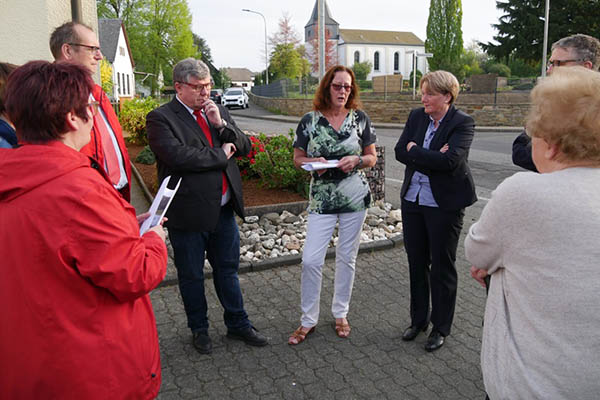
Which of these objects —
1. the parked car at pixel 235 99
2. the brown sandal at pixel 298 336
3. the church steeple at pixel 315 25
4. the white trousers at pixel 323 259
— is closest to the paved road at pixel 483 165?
the white trousers at pixel 323 259

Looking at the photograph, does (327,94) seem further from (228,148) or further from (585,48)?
(585,48)

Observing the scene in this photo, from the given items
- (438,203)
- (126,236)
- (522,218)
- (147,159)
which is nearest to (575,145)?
(522,218)

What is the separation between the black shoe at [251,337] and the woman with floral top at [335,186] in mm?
235

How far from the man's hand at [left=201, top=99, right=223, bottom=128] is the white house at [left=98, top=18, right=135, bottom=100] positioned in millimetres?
38047

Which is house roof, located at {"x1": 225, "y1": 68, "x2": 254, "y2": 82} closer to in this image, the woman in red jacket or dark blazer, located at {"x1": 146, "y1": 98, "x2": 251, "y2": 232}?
dark blazer, located at {"x1": 146, "y1": 98, "x2": 251, "y2": 232}

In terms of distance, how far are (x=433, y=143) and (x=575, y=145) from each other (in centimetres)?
223

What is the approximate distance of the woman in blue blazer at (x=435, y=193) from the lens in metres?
3.67

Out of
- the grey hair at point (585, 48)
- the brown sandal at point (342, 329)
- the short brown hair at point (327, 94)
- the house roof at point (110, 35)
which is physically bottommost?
the brown sandal at point (342, 329)

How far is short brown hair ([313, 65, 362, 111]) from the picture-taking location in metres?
4.02

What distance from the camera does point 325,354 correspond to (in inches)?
150

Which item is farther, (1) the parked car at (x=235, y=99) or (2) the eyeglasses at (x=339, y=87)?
(1) the parked car at (x=235, y=99)

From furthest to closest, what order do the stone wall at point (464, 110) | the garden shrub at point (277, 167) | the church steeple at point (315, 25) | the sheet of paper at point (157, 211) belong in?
the church steeple at point (315, 25) → the stone wall at point (464, 110) → the garden shrub at point (277, 167) → the sheet of paper at point (157, 211)

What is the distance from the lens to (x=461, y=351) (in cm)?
381

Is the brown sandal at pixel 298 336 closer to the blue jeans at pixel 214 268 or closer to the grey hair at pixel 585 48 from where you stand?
the blue jeans at pixel 214 268
